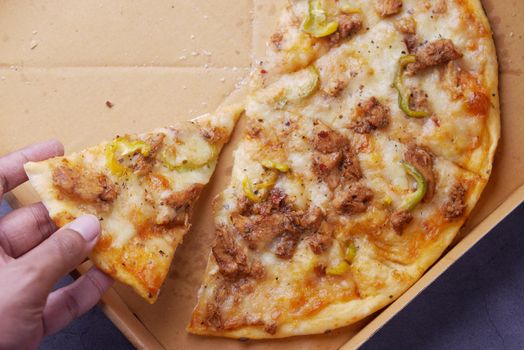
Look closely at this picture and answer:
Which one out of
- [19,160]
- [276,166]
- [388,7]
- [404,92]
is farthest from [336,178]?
[19,160]

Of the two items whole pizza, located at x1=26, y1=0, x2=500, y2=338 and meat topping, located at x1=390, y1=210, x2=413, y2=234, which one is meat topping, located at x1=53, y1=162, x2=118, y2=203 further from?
meat topping, located at x1=390, y1=210, x2=413, y2=234

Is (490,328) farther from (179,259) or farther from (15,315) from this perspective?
(15,315)

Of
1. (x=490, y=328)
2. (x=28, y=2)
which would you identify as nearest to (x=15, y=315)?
(x=28, y=2)

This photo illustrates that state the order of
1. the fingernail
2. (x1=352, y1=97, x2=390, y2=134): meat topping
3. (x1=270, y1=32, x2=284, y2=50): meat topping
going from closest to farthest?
the fingernail
(x1=352, y1=97, x2=390, y2=134): meat topping
(x1=270, y1=32, x2=284, y2=50): meat topping

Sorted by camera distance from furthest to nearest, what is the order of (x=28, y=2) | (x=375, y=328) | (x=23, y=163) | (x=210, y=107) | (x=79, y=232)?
(x=28, y=2) < (x=210, y=107) < (x=23, y=163) < (x=375, y=328) < (x=79, y=232)

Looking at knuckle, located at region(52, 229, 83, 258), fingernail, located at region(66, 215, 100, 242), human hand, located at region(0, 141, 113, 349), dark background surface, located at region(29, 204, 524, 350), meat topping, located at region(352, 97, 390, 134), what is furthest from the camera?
dark background surface, located at region(29, 204, 524, 350)

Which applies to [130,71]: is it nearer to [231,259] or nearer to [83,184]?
[83,184]

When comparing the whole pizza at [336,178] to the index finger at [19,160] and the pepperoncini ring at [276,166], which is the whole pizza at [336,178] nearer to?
the pepperoncini ring at [276,166]

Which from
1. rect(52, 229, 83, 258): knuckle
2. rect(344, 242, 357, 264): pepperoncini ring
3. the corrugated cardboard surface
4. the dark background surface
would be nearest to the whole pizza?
rect(344, 242, 357, 264): pepperoncini ring
